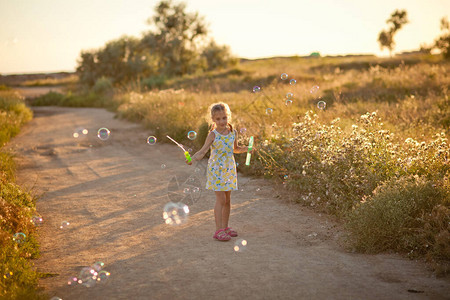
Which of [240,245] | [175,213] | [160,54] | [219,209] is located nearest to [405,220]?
[240,245]

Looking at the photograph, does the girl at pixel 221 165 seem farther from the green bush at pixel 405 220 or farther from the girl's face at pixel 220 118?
the green bush at pixel 405 220

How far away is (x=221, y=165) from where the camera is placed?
5.57m

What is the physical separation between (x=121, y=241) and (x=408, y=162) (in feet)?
14.2

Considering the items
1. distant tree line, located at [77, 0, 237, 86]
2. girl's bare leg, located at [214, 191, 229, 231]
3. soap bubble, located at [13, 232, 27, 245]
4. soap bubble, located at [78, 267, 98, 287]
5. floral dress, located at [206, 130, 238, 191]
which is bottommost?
soap bubble, located at [78, 267, 98, 287]

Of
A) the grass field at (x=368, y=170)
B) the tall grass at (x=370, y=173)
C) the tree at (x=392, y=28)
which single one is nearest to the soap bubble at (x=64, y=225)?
the tall grass at (x=370, y=173)

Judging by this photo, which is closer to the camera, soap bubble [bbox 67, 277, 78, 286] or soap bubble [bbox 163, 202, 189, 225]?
soap bubble [bbox 67, 277, 78, 286]

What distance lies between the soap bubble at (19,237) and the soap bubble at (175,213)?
2.05 meters

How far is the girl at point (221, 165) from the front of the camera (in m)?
5.48

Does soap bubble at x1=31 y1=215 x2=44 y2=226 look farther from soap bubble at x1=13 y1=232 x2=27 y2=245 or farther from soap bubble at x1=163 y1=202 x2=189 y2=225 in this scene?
soap bubble at x1=163 y1=202 x2=189 y2=225

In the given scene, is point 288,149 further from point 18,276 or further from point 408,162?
point 18,276

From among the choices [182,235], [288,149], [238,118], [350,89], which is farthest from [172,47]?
[182,235]

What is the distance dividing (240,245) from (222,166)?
1.10m

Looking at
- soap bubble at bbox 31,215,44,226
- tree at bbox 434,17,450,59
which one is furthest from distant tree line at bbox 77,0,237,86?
soap bubble at bbox 31,215,44,226

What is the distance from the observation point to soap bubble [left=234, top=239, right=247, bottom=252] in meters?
5.15
